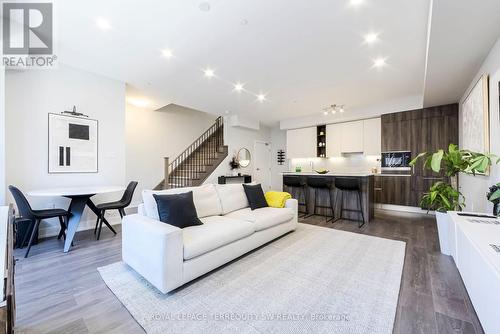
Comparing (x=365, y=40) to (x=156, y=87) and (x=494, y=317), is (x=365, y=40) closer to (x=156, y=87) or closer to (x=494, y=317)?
(x=494, y=317)

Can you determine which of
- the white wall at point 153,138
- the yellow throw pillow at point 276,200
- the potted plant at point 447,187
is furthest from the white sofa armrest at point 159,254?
the white wall at point 153,138

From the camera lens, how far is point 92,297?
1.92m

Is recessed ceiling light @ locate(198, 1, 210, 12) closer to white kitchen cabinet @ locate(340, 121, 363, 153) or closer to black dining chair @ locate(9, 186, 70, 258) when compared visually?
black dining chair @ locate(9, 186, 70, 258)

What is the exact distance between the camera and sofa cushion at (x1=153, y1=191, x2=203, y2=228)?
2428 millimetres

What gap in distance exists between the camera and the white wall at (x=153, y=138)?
6.11m

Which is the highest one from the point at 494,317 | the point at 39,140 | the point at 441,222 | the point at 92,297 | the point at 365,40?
the point at 365,40

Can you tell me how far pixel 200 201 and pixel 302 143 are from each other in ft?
17.0

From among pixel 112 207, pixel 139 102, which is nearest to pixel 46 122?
pixel 112 207

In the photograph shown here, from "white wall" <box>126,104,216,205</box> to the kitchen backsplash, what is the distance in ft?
13.7

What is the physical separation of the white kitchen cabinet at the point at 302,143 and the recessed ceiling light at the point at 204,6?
18.0ft

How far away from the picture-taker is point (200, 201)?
3012 millimetres

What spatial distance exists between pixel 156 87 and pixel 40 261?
3.53m

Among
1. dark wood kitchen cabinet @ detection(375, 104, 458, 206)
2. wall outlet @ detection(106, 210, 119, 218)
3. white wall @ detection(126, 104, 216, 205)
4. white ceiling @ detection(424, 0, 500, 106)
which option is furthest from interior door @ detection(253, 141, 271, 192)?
white ceiling @ detection(424, 0, 500, 106)

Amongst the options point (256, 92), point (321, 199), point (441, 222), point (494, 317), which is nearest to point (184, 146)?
point (256, 92)
